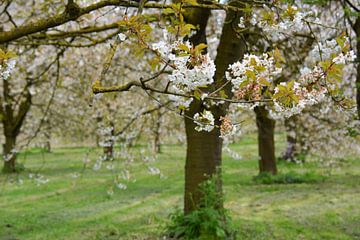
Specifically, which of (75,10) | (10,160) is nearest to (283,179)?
(10,160)

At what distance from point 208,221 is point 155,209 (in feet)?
11.3

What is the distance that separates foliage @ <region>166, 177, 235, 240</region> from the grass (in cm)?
51

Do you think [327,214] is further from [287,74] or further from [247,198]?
[287,74]

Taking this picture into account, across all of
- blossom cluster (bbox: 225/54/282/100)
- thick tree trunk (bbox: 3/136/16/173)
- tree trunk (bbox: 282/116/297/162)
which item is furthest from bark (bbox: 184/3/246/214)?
thick tree trunk (bbox: 3/136/16/173)

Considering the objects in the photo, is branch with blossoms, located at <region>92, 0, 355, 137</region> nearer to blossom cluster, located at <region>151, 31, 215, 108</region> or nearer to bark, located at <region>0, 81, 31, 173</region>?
blossom cluster, located at <region>151, 31, 215, 108</region>

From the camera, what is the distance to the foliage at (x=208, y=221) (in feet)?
18.1

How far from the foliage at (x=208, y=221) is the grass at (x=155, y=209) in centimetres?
51

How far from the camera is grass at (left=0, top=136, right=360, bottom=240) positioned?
6883 mm

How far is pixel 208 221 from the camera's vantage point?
563cm

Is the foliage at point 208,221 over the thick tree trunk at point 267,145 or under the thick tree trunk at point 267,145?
under

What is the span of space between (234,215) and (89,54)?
39.2ft

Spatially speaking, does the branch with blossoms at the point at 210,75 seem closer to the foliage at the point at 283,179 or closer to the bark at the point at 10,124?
the foliage at the point at 283,179

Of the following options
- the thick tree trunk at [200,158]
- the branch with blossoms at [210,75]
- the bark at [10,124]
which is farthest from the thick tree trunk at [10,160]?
the branch with blossoms at [210,75]

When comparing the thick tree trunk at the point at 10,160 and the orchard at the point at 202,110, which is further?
the thick tree trunk at the point at 10,160
